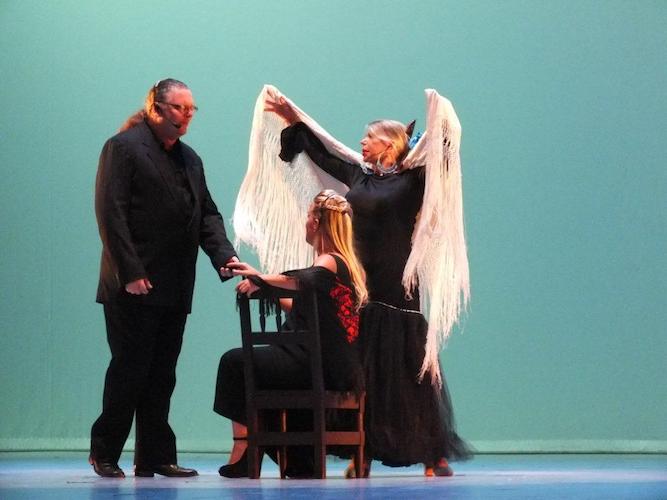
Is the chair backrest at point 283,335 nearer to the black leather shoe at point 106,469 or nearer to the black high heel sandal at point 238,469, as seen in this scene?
the black high heel sandal at point 238,469

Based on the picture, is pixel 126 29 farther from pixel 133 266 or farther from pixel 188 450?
pixel 133 266

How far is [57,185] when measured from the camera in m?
7.16

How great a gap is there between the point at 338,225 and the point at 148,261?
63 cm

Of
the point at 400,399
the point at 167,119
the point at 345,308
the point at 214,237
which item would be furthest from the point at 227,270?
the point at 400,399

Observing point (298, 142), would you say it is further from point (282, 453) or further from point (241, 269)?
point (282, 453)

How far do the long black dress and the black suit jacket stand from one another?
1.75ft

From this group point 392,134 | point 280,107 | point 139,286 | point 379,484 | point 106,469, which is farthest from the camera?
point 280,107

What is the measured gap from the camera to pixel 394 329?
194 inches

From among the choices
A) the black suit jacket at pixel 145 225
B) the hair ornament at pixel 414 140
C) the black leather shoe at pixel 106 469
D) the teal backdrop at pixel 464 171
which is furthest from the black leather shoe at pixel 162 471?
the teal backdrop at pixel 464 171

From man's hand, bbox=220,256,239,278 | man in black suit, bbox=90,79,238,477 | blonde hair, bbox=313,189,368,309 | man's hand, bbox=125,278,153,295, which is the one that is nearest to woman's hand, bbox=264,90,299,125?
man in black suit, bbox=90,79,238,477

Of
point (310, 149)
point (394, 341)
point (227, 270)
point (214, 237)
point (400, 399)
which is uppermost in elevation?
point (310, 149)

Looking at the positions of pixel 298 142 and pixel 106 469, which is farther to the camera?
pixel 298 142

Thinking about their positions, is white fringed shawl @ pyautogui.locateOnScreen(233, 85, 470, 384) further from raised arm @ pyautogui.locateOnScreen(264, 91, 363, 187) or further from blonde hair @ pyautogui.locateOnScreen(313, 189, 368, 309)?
blonde hair @ pyautogui.locateOnScreen(313, 189, 368, 309)

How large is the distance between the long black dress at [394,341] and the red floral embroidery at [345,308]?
9.6 inches
